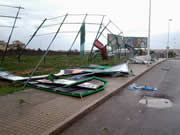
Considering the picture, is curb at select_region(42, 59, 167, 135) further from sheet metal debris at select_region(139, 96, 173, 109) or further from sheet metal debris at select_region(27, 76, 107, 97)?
sheet metal debris at select_region(139, 96, 173, 109)

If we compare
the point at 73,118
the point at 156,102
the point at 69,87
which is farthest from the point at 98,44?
the point at 73,118

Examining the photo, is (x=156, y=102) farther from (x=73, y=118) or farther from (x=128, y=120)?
(x=73, y=118)

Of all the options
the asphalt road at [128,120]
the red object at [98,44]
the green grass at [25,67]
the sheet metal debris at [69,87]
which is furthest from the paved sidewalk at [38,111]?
the red object at [98,44]

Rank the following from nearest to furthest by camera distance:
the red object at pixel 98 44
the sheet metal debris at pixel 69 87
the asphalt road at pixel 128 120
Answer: the asphalt road at pixel 128 120
the sheet metal debris at pixel 69 87
the red object at pixel 98 44

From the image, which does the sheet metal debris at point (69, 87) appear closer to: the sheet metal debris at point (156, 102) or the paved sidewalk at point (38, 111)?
the paved sidewalk at point (38, 111)

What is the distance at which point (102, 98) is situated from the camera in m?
5.52

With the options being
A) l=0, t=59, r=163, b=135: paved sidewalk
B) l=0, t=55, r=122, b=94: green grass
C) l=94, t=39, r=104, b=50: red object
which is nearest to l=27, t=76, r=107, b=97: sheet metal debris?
l=0, t=59, r=163, b=135: paved sidewalk

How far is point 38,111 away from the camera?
4301 millimetres

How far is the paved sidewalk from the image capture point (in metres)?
3.37

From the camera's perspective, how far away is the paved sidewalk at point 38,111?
11.1 ft

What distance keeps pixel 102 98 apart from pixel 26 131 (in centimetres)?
287

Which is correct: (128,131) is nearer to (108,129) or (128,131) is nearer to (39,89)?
(108,129)

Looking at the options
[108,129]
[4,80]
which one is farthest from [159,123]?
[4,80]

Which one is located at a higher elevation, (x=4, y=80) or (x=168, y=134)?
(x=4, y=80)
